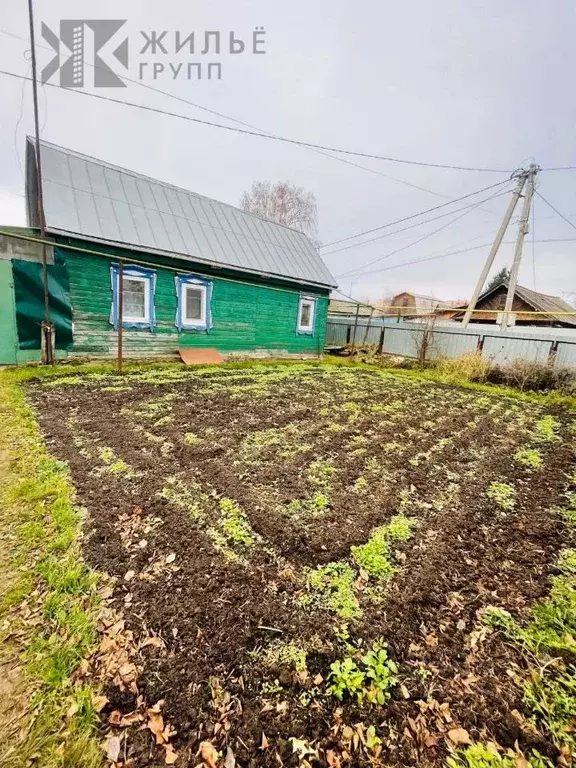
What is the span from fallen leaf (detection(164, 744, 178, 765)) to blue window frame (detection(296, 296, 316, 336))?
437 inches

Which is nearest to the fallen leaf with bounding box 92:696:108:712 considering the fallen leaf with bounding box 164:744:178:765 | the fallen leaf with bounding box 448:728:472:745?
the fallen leaf with bounding box 164:744:178:765

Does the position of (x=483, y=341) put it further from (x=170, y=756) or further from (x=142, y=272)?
(x=170, y=756)

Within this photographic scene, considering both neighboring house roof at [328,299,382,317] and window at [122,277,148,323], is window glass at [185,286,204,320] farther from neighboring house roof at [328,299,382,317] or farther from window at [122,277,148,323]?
neighboring house roof at [328,299,382,317]

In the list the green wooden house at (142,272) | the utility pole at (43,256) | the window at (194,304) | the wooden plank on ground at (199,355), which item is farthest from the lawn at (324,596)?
the window at (194,304)

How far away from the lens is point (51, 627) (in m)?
1.51

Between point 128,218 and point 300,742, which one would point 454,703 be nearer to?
point 300,742

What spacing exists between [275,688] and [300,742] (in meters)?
0.20

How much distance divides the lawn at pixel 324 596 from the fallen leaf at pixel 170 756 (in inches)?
0.7

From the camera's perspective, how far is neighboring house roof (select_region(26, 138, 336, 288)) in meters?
7.19

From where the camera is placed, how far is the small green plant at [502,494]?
2.81 m

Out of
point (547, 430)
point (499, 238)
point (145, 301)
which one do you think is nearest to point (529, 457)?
point (547, 430)

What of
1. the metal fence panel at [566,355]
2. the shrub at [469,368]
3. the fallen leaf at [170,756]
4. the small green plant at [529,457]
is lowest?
the fallen leaf at [170,756]

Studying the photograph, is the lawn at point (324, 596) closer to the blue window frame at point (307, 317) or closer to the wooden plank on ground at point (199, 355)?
the wooden plank on ground at point (199, 355)

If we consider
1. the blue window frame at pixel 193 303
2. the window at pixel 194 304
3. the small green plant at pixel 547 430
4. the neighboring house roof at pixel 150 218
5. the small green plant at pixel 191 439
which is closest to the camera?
the small green plant at pixel 191 439
